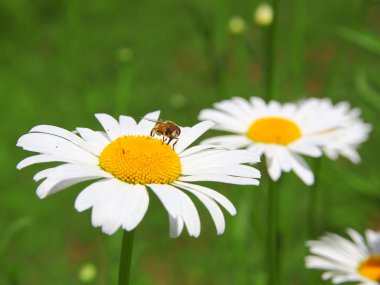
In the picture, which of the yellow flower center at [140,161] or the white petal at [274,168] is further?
the white petal at [274,168]

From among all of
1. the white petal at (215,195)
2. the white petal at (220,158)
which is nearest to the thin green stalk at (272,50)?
the white petal at (220,158)

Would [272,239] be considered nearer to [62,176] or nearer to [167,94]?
[62,176]

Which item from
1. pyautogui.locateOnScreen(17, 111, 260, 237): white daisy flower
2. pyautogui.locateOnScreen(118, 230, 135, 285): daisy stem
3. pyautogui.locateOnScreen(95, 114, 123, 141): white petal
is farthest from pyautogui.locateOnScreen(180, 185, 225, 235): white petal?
pyautogui.locateOnScreen(95, 114, 123, 141): white petal

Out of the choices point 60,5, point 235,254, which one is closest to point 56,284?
point 235,254

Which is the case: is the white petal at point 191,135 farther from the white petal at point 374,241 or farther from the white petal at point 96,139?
the white petal at point 374,241

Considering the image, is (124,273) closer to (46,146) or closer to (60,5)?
(46,146)

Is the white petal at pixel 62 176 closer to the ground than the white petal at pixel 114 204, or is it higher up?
higher up
